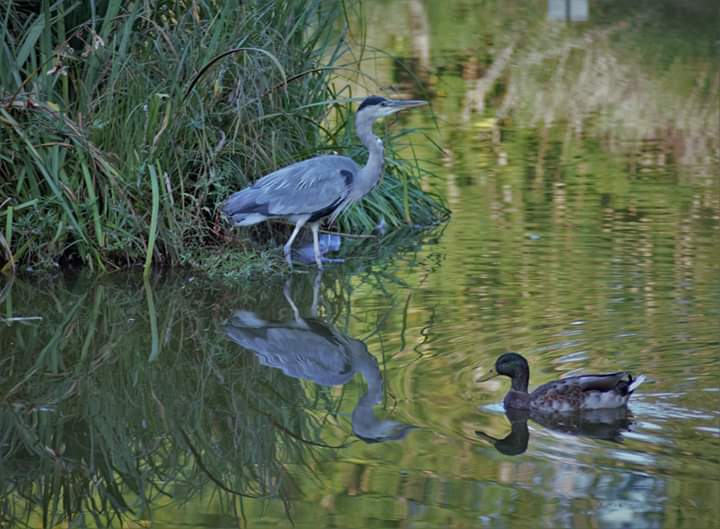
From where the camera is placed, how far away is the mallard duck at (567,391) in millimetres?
6812

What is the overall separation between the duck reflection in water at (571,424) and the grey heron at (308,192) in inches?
129

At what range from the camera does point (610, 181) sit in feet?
41.9

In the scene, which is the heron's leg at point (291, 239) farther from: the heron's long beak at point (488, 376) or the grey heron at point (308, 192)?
the heron's long beak at point (488, 376)

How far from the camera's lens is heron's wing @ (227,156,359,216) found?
32.4 ft

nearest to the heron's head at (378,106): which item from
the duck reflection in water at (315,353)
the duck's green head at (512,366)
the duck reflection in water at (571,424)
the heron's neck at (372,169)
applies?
the heron's neck at (372,169)

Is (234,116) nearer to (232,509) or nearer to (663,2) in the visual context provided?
(232,509)

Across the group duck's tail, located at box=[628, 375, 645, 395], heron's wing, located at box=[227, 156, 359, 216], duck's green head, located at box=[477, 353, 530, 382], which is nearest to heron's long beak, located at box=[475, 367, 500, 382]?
duck's green head, located at box=[477, 353, 530, 382]

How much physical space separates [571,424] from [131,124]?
14.2 ft

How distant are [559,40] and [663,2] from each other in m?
3.72

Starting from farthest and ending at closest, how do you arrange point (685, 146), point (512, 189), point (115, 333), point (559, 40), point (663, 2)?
point (663, 2) < point (559, 40) < point (685, 146) < point (512, 189) < point (115, 333)

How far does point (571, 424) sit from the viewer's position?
689 cm

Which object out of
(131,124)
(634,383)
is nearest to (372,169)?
(131,124)

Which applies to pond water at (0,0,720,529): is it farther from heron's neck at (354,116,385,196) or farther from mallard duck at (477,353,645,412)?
heron's neck at (354,116,385,196)

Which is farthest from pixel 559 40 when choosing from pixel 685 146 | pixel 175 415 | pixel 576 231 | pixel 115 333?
pixel 175 415
